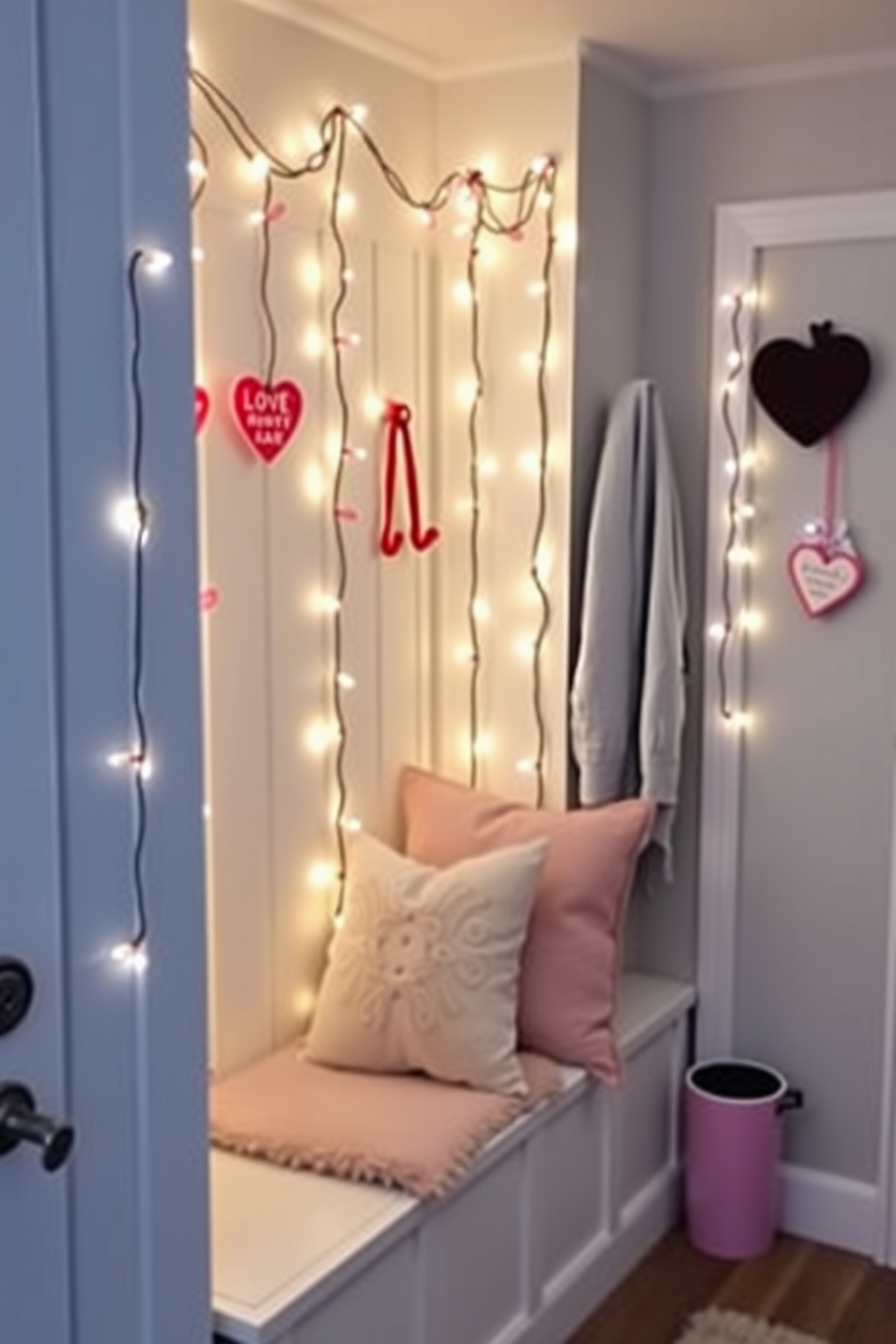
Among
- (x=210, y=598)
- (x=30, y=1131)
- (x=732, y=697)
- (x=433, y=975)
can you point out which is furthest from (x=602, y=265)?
(x=30, y=1131)

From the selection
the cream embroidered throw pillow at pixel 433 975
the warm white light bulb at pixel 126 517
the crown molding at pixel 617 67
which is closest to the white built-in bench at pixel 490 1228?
the cream embroidered throw pillow at pixel 433 975

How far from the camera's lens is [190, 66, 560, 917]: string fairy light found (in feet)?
8.70

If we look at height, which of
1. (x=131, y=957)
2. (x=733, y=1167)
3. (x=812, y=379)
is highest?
(x=812, y=379)

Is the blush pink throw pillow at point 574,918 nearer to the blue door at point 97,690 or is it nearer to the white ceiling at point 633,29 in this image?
the blue door at point 97,690

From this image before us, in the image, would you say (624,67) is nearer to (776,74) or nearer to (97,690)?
(776,74)

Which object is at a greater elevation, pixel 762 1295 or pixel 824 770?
pixel 824 770

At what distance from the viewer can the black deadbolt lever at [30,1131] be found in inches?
57.9

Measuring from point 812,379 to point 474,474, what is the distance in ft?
2.23

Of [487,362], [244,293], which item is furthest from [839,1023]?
[244,293]

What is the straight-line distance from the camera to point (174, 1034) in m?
1.75

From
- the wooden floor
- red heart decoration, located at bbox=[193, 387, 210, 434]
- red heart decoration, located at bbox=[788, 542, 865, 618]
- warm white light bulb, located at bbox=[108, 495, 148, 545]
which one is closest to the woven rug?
the wooden floor

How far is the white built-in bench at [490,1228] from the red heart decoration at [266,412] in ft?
3.77

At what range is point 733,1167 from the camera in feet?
10.3

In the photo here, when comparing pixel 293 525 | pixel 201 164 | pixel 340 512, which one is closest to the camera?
pixel 201 164
